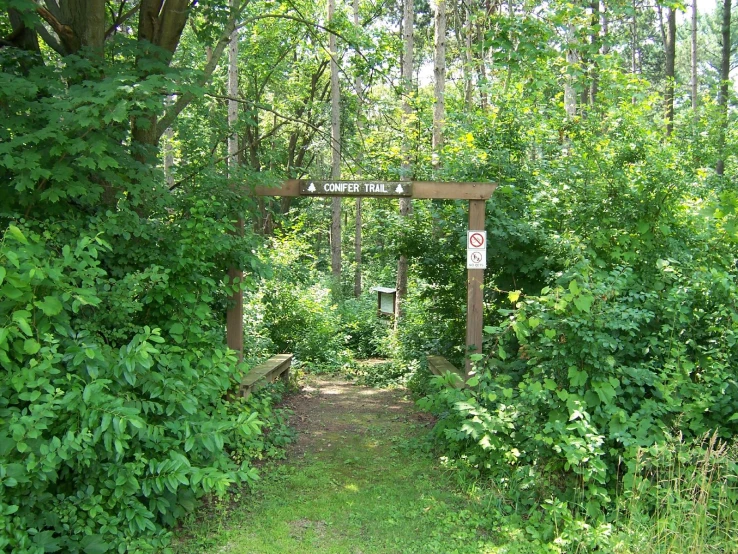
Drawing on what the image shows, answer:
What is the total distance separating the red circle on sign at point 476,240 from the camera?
6.30 meters

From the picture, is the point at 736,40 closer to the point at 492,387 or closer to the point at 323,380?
the point at 323,380

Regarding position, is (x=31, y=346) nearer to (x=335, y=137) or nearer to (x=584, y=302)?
(x=584, y=302)

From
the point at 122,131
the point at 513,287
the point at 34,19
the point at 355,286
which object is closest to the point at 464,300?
the point at 513,287

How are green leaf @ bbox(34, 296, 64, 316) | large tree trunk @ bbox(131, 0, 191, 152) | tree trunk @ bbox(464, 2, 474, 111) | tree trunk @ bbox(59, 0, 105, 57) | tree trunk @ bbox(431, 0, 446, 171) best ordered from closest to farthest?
green leaf @ bbox(34, 296, 64, 316) → tree trunk @ bbox(59, 0, 105, 57) → large tree trunk @ bbox(131, 0, 191, 152) → tree trunk @ bbox(464, 2, 474, 111) → tree trunk @ bbox(431, 0, 446, 171)

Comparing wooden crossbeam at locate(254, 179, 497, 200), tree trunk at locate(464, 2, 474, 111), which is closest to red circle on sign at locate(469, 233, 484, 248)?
wooden crossbeam at locate(254, 179, 497, 200)

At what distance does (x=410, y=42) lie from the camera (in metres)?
13.8

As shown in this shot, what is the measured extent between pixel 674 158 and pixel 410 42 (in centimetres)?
833

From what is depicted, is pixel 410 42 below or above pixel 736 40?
below

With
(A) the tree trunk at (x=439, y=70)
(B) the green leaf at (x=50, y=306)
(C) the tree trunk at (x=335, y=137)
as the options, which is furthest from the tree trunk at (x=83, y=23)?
(C) the tree trunk at (x=335, y=137)

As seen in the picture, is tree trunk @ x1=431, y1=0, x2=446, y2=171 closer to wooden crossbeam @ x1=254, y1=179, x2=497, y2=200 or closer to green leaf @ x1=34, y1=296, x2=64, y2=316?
wooden crossbeam @ x1=254, y1=179, x2=497, y2=200

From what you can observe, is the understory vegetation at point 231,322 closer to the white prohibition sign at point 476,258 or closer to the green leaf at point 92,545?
the green leaf at point 92,545

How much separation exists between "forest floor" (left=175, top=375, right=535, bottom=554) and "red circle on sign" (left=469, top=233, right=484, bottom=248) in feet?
7.10

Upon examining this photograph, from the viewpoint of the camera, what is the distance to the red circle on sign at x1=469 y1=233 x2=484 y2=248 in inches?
248

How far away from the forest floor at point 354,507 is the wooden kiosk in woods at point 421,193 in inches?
53.6
